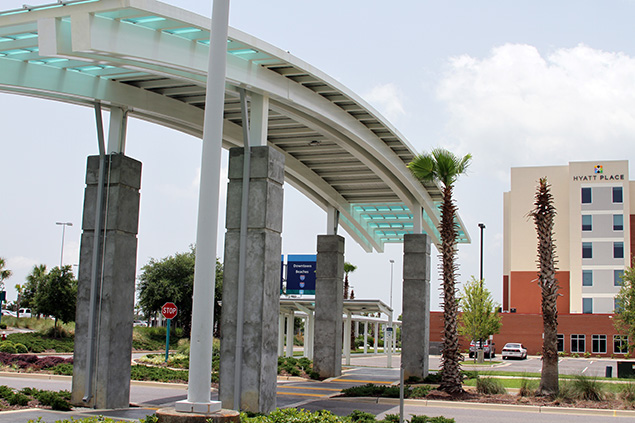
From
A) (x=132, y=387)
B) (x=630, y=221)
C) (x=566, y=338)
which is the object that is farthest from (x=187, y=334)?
(x=630, y=221)

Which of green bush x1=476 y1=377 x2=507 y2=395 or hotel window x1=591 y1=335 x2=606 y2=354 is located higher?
green bush x1=476 y1=377 x2=507 y2=395

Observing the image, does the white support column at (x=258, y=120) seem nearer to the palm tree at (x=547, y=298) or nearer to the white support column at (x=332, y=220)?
the palm tree at (x=547, y=298)

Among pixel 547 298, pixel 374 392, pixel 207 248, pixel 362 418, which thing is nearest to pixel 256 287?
pixel 362 418

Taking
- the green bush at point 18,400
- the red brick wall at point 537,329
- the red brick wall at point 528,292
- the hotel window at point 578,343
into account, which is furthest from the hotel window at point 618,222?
the green bush at point 18,400

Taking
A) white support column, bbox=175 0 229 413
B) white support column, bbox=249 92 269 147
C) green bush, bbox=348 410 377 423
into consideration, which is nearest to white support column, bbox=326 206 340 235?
white support column, bbox=249 92 269 147

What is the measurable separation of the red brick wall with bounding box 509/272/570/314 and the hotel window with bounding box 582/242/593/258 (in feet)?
10.5

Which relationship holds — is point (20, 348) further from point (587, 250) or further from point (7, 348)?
point (587, 250)

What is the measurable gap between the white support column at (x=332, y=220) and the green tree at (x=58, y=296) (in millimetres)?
26594

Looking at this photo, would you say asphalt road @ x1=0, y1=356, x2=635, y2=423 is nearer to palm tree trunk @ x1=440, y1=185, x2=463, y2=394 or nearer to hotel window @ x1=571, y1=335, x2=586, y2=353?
palm tree trunk @ x1=440, y1=185, x2=463, y2=394

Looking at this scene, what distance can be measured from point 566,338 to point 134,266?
58.5m

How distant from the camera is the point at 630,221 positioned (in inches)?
2793

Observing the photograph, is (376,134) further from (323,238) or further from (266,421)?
(266,421)

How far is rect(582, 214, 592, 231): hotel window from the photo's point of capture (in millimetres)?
70438

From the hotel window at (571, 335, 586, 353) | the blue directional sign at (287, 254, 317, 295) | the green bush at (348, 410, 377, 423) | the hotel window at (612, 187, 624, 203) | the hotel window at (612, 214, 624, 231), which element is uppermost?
the hotel window at (612, 187, 624, 203)
